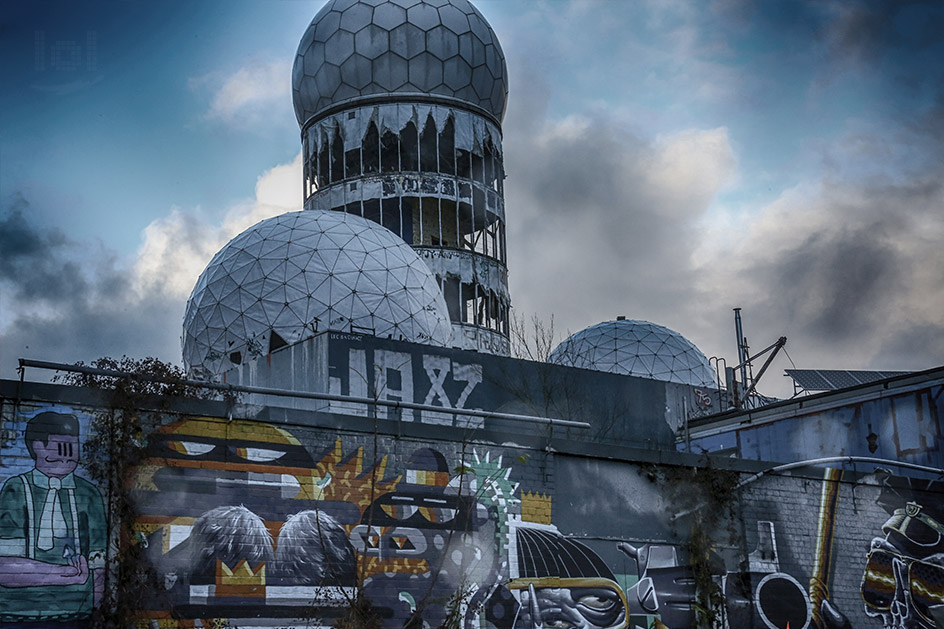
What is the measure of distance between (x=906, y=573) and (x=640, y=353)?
17378 millimetres

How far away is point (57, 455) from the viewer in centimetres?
1328

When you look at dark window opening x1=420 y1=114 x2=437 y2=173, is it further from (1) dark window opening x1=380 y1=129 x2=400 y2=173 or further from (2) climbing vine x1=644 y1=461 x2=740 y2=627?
(2) climbing vine x1=644 y1=461 x2=740 y2=627

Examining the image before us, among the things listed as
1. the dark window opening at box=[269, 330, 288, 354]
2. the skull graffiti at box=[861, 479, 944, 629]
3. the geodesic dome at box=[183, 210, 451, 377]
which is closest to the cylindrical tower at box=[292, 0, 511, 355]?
the geodesic dome at box=[183, 210, 451, 377]

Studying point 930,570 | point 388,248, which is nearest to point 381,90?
point 388,248

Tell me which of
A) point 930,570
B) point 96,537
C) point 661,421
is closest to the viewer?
point 96,537

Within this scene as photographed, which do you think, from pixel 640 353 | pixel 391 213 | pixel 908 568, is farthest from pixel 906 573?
pixel 391 213

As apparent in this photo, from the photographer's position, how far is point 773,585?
18.8m

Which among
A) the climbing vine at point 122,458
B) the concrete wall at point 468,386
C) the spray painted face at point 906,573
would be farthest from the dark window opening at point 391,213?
the climbing vine at point 122,458

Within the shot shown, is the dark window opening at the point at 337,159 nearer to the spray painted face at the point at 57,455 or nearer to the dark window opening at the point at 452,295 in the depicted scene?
the dark window opening at the point at 452,295

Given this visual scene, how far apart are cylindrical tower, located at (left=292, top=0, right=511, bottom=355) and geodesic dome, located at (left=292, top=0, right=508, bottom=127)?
0.03m

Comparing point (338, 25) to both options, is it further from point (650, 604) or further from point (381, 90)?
point (650, 604)

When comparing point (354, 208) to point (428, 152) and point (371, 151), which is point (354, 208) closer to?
point (371, 151)

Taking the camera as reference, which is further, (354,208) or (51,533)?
(354,208)

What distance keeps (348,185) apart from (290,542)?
81.2ft
